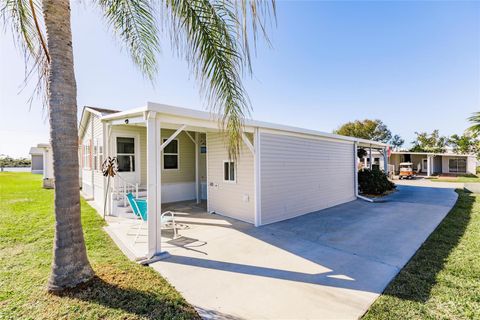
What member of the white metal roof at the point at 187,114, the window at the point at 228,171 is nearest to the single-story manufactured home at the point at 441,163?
the white metal roof at the point at 187,114

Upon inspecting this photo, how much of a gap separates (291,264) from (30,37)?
19.9ft

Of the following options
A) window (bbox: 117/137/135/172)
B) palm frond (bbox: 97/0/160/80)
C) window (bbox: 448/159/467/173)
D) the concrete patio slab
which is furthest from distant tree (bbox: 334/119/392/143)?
palm frond (bbox: 97/0/160/80)

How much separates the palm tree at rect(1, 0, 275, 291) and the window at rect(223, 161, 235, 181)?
411 centimetres

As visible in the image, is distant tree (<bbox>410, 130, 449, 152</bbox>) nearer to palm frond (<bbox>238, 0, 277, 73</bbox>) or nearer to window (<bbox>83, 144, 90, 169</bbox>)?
window (<bbox>83, 144, 90, 169</bbox>)

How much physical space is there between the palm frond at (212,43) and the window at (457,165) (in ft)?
125

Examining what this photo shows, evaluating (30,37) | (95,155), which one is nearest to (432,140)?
(95,155)

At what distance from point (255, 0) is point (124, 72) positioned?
3.82 metres

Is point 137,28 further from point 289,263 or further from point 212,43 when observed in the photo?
point 289,263

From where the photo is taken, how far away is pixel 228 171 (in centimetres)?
775

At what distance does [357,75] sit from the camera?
50.7 feet

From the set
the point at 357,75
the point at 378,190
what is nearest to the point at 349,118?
the point at 357,75

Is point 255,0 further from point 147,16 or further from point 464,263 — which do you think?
point 464,263

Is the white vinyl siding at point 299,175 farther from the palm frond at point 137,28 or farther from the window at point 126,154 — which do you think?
the window at point 126,154

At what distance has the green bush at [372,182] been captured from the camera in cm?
1289
